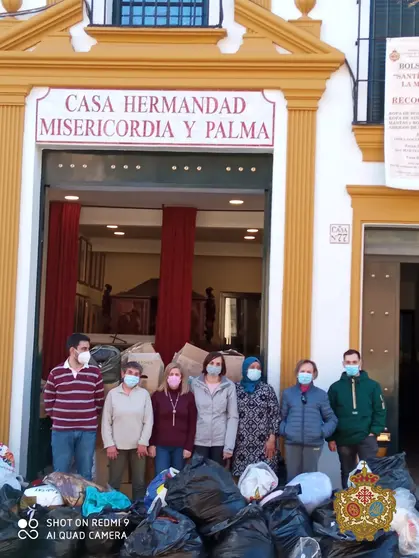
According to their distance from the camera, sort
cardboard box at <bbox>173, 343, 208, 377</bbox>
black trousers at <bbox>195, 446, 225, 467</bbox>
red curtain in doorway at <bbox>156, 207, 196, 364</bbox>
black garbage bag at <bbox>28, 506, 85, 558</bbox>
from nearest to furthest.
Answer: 1. black garbage bag at <bbox>28, 506, 85, 558</bbox>
2. black trousers at <bbox>195, 446, 225, 467</bbox>
3. cardboard box at <bbox>173, 343, 208, 377</bbox>
4. red curtain in doorway at <bbox>156, 207, 196, 364</bbox>

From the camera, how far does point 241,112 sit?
756 centimetres

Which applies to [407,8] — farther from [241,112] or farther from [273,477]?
[273,477]

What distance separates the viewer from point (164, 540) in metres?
5.10

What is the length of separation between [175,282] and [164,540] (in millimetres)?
5636

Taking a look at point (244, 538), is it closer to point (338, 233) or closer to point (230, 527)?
point (230, 527)

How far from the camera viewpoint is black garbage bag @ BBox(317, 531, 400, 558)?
514 centimetres

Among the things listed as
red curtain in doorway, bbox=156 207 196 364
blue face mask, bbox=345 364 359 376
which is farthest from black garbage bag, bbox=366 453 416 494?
red curtain in doorway, bbox=156 207 196 364

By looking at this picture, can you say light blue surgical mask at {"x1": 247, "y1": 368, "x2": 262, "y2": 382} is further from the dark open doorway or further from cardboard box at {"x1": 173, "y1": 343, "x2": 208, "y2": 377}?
the dark open doorway

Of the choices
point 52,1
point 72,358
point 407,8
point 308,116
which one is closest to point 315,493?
point 72,358

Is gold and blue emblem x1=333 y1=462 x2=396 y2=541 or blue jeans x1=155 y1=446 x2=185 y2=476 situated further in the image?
blue jeans x1=155 y1=446 x2=185 y2=476

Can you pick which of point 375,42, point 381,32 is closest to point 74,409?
point 375,42

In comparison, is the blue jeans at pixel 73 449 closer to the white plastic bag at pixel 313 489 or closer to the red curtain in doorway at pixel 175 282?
the white plastic bag at pixel 313 489

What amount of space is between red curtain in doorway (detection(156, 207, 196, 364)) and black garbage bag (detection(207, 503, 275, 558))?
4.81 meters

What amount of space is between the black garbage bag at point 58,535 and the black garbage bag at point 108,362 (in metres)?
2.16
